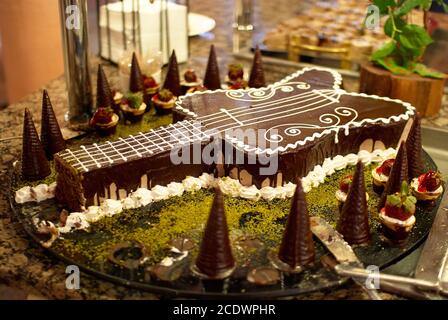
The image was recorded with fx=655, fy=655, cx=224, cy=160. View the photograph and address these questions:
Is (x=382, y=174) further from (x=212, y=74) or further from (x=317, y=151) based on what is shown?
(x=212, y=74)

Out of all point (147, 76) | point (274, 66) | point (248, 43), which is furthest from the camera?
point (248, 43)

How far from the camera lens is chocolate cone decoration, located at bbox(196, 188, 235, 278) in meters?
1.38

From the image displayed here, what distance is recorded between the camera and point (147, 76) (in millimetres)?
2342

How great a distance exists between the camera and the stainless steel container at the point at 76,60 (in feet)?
6.64

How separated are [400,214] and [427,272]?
0.16 meters

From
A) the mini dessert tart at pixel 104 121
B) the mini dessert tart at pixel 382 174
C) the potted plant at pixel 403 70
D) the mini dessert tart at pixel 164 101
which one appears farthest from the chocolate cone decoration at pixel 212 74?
the mini dessert tart at pixel 382 174

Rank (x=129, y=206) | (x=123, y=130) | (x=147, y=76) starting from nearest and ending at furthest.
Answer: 1. (x=129, y=206)
2. (x=123, y=130)
3. (x=147, y=76)

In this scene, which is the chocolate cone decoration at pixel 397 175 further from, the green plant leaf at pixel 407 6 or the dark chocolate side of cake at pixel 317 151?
the green plant leaf at pixel 407 6

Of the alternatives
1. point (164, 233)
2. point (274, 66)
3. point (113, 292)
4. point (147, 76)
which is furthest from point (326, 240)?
point (274, 66)

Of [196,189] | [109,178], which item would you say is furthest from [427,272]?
[109,178]

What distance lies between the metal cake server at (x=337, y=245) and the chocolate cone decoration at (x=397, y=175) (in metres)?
0.17

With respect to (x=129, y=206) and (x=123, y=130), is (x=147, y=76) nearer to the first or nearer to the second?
(x=123, y=130)

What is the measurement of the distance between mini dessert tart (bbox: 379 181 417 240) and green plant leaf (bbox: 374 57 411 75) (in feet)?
2.81

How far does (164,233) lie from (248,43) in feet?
4.84
